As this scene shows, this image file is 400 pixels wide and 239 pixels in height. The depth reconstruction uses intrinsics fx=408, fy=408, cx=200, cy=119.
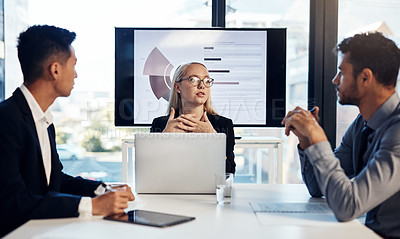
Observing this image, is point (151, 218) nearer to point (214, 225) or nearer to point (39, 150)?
point (214, 225)

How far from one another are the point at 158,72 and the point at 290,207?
245 centimetres

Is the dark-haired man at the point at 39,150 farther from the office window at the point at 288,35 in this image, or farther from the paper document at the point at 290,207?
the office window at the point at 288,35

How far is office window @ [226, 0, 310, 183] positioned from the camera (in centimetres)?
380

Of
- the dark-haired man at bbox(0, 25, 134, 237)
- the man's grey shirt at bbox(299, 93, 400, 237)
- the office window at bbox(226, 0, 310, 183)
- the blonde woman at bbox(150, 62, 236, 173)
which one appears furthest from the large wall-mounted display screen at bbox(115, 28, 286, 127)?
the man's grey shirt at bbox(299, 93, 400, 237)

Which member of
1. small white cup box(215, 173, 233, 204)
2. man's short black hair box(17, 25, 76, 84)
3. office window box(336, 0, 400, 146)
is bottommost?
small white cup box(215, 173, 233, 204)

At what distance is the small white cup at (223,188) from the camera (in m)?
1.64

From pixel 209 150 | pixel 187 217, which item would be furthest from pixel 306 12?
pixel 187 217

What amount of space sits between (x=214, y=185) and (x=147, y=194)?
0.99 ft

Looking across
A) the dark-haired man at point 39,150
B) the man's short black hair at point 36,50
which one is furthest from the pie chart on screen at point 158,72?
the man's short black hair at point 36,50

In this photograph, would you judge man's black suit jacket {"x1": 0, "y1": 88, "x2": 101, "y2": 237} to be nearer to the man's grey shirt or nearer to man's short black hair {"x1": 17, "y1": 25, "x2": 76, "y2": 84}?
man's short black hair {"x1": 17, "y1": 25, "x2": 76, "y2": 84}

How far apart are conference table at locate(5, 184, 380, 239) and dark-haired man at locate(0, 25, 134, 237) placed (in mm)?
64

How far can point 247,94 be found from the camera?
3.80m

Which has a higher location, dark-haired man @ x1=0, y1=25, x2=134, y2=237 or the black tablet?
dark-haired man @ x1=0, y1=25, x2=134, y2=237

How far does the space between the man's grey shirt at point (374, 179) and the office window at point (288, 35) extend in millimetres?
2133
